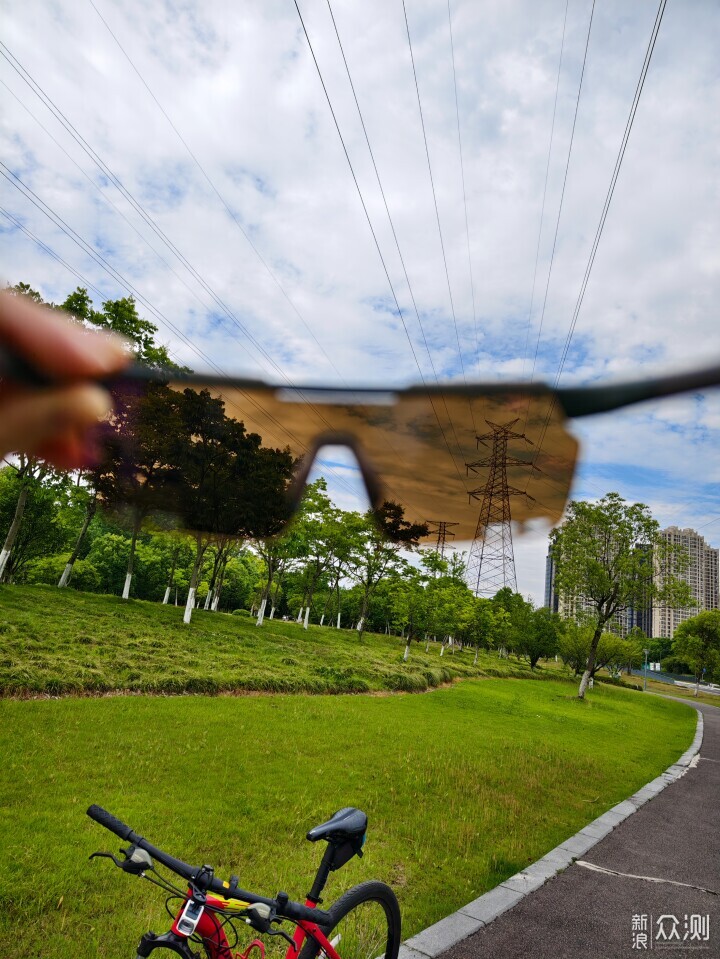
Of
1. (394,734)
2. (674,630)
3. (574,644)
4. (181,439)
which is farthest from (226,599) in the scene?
(181,439)

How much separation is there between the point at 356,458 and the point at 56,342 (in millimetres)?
1170

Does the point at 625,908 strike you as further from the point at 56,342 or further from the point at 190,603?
the point at 190,603

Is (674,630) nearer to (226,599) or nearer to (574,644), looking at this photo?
(574,644)

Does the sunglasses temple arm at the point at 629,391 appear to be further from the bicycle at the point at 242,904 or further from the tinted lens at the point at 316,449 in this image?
the bicycle at the point at 242,904

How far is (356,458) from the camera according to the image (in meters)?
2.21

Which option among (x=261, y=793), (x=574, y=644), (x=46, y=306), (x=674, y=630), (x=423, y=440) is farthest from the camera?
(x=674, y=630)

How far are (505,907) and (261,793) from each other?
310 centimetres

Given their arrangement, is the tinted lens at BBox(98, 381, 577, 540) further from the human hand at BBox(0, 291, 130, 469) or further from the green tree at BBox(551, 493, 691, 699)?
the green tree at BBox(551, 493, 691, 699)

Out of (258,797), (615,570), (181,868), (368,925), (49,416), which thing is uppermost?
(615,570)

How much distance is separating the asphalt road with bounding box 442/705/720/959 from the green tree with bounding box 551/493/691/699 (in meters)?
13.1

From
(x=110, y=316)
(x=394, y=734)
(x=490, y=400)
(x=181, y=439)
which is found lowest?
(x=394, y=734)

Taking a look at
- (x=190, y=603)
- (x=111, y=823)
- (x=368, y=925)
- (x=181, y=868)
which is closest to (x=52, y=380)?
(x=111, y=823)

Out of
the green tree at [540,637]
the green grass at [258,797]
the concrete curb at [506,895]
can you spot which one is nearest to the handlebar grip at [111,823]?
the green grass at [258,797]

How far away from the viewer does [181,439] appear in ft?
6.83
